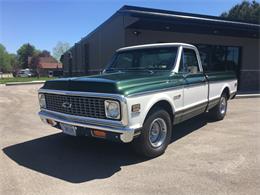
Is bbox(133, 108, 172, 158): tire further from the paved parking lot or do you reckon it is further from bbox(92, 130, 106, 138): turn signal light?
bbox(92, 130, 106, 138): turn signal light

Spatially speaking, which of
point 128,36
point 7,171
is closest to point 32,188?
point 7,171

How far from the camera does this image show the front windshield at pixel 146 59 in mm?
5750

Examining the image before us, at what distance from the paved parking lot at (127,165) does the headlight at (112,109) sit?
0.90 metres

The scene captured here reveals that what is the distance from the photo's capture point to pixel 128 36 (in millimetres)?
12883

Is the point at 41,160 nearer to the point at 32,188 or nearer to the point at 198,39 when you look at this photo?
the point at 32,188

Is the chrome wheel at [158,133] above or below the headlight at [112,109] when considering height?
below

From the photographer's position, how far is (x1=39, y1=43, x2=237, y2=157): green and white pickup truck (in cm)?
411

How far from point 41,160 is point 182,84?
303 centimetres

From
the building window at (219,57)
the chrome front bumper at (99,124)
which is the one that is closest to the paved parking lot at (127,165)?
the chrome front bumper at (99,124)

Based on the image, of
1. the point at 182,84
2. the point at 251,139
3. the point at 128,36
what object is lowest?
the point at 251,139

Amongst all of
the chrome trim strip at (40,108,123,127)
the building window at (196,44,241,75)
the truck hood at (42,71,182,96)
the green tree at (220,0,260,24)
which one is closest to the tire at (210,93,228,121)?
the truck hood at (42,71,182,96)

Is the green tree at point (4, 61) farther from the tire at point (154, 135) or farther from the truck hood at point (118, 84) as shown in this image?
the tire at point (154, 135)

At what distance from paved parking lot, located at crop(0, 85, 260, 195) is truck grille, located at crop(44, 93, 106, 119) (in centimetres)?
86

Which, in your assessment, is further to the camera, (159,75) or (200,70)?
(200,70)
